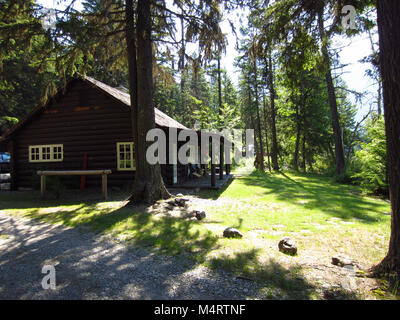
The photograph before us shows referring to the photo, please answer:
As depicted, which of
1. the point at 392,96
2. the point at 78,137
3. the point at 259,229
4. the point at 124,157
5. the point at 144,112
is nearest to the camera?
the point at 392,96

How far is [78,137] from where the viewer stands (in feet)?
40.9

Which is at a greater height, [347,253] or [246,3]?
[246,3]

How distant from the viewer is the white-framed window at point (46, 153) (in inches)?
500

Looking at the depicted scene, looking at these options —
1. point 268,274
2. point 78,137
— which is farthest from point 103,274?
point 78,137

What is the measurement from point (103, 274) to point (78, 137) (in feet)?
36.0

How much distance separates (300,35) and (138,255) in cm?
624

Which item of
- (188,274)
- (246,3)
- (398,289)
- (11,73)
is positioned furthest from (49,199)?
(11,73)

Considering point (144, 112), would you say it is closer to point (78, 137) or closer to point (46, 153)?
point (78, 137)

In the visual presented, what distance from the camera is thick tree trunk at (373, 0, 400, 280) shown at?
2889 millimetres

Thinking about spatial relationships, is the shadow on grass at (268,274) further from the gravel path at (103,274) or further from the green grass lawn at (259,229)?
the gravel path at (103,274)

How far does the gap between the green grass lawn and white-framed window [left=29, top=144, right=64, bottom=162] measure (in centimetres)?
425

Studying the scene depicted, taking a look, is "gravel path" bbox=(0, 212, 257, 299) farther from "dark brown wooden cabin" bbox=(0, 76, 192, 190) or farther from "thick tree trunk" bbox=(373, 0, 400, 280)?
"dark brown wooden cabin" bbox=(0, 76, 192, 190)
